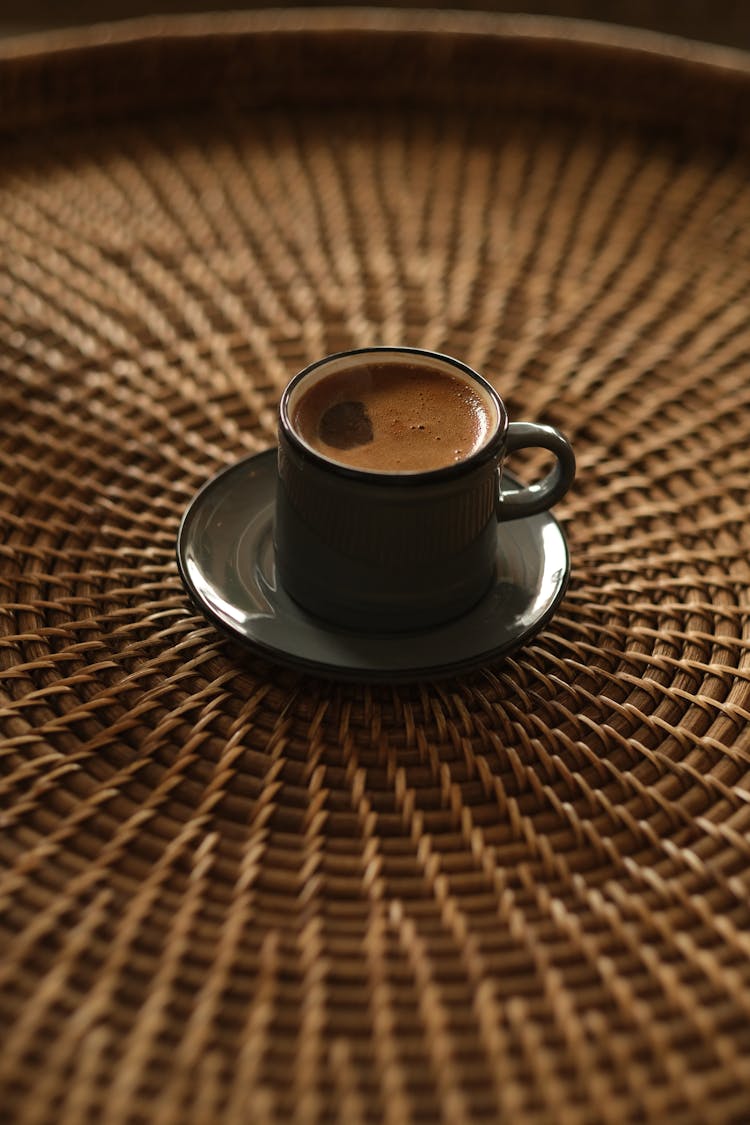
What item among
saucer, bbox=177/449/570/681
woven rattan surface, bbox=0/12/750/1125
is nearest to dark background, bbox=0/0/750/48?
woven rattan surface, bbox=0/12/750/1125

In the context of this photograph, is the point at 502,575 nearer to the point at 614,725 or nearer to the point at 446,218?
the point at 614,725

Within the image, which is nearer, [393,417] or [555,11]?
[393,417]

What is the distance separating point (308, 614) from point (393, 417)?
0.34 ft

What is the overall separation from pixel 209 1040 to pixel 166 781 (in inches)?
4.7

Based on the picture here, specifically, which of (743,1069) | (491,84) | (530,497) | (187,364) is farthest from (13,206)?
(743,1069)

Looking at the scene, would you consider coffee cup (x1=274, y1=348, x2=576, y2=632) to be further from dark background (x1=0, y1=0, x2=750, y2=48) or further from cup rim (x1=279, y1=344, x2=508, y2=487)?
dark background (x1=0, y1=0, x2=750, y2=48)

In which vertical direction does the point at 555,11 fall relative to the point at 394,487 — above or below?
above

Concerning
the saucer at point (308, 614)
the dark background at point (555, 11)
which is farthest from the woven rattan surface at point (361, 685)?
the dark background at point (555, 11)

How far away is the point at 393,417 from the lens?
575 mm

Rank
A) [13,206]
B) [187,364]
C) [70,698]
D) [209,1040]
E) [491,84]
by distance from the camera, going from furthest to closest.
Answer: [491,84] < [13,206] < [187,364] < [70,698] < [209,1040]

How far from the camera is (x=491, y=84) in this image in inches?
39.4

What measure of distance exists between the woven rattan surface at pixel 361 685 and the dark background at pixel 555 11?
0.64 m

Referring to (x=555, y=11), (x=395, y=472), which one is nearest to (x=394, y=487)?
(x=395, y=472)

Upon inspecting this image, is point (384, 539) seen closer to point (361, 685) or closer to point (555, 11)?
point (361, 685)
